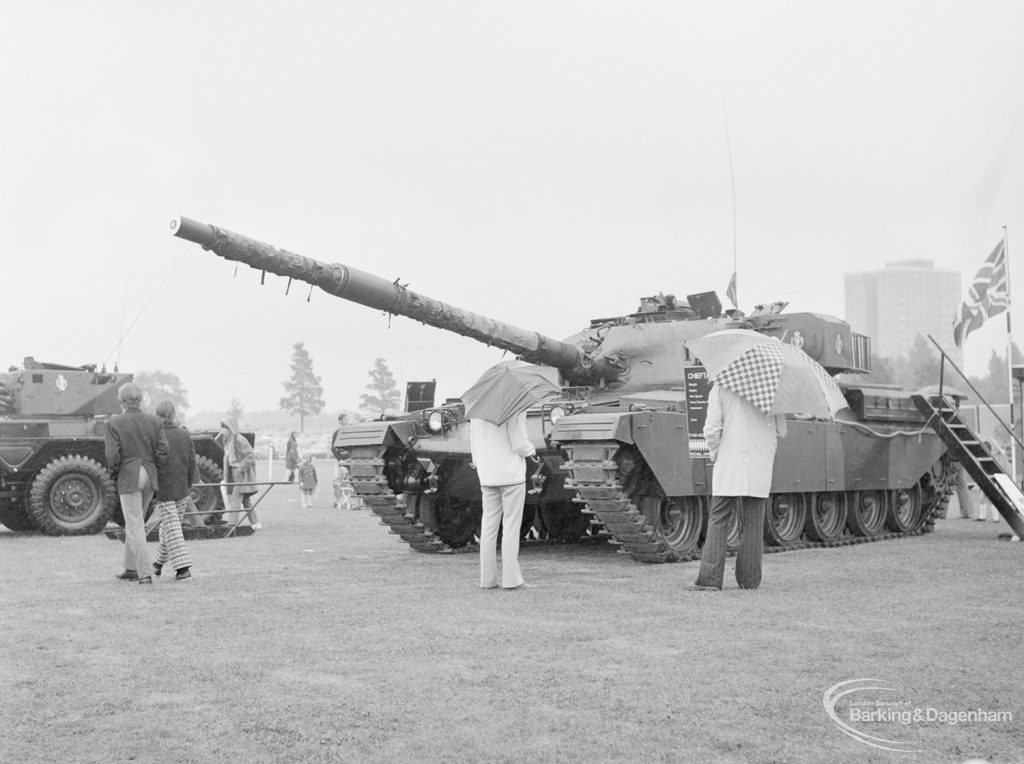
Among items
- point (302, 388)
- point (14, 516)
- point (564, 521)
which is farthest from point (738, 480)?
point (302, 388)

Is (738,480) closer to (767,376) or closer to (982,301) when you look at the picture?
(767,376)

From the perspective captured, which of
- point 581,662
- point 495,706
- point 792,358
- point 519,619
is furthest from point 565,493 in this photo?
point 495,706

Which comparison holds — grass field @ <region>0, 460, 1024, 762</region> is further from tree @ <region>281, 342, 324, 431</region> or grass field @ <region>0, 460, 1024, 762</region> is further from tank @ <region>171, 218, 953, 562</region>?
tree @ <region>281, 342, 324, 431</region>

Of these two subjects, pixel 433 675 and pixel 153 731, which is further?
pixel 433 675

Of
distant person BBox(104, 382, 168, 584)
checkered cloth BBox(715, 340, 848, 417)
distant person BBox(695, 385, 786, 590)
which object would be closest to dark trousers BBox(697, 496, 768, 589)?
distant person BBox(695, 385, 786, 590)

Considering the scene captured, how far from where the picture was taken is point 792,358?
987cm

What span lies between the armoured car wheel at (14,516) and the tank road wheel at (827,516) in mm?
11311

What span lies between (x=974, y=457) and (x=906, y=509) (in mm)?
1660

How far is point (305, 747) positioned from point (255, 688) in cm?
124

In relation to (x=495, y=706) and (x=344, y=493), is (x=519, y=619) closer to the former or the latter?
(x=495, y=706)

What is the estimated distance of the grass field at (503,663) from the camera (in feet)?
16.0

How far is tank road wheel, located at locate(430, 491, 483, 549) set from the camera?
14.2 metres

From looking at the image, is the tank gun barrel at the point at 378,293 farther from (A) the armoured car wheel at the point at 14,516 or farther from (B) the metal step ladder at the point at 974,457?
(A) the armoured car wheel at the point at 14,516

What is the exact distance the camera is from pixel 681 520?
12867 millimetres
